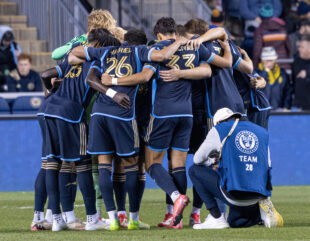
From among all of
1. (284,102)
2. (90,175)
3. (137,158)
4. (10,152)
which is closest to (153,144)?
(137,158)

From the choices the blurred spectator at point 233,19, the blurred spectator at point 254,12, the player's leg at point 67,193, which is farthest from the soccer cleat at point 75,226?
the blurred spectator at point 233,19

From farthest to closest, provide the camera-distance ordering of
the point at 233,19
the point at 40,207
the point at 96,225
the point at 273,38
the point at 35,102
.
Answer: the point at 233,19, the point at 273,38, the point at 35,102, the point at 40,207, the point at 96,225

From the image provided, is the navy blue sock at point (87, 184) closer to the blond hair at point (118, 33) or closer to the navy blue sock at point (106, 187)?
the navy blue sock at point (106, 187)

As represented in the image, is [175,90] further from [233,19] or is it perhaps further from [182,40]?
[233,19]

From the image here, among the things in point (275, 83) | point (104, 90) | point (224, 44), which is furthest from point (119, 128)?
point (275, 83)

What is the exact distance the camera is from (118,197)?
741 cm

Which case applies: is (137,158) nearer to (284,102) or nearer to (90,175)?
(90,175)

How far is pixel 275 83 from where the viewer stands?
1371 cm

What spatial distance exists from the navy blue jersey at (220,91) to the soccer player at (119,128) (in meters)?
0.60

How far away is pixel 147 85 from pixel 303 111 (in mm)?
6037

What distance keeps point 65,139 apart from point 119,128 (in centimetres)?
57

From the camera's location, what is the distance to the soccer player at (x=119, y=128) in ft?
22.9

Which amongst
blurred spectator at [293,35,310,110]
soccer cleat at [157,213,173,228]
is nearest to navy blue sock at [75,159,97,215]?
soccer cleat at [157,213,173,228]

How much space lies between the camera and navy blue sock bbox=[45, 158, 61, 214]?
7.29 meters
